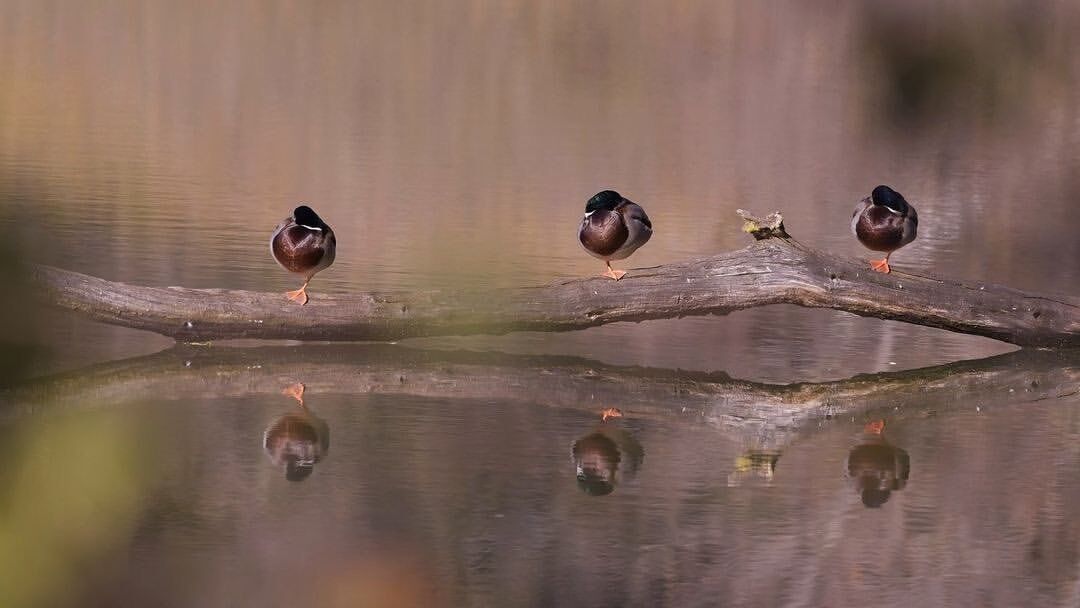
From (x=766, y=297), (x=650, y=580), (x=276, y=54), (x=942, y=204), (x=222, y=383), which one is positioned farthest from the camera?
(x=276, y=54)

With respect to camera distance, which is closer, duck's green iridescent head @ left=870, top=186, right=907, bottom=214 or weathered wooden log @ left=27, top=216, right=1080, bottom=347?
weathered wooden log @ left=27, top=216, right=1080, bottom=347

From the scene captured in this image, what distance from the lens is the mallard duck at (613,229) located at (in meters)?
7.30

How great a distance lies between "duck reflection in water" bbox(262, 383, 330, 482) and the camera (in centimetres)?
497

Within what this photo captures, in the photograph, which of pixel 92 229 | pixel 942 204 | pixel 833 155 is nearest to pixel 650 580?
pixel 92 229

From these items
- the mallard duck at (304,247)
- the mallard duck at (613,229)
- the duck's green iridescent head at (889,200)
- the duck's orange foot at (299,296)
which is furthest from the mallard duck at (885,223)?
the duck's orange foot at (299,296)

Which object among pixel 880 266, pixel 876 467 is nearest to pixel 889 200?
pixel 880 266

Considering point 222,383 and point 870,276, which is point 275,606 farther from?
point 870,276

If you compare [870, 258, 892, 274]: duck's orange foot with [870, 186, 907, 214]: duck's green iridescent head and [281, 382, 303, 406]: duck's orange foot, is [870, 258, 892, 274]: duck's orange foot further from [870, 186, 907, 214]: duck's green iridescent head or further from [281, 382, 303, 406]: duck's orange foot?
[281, 382, 303, 406]: duck's orange foot

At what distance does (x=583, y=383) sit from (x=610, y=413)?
1.68 feet

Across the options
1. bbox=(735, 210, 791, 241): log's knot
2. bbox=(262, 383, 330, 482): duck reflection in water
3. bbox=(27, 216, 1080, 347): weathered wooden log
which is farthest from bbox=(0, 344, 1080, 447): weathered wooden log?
bbox=(735, 210, 791, 241): log's knot

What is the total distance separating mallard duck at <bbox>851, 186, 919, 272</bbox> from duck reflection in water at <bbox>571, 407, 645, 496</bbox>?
2.31 meters

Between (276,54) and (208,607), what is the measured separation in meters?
14.5

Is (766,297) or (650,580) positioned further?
(766,297)

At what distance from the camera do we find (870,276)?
695 cm
